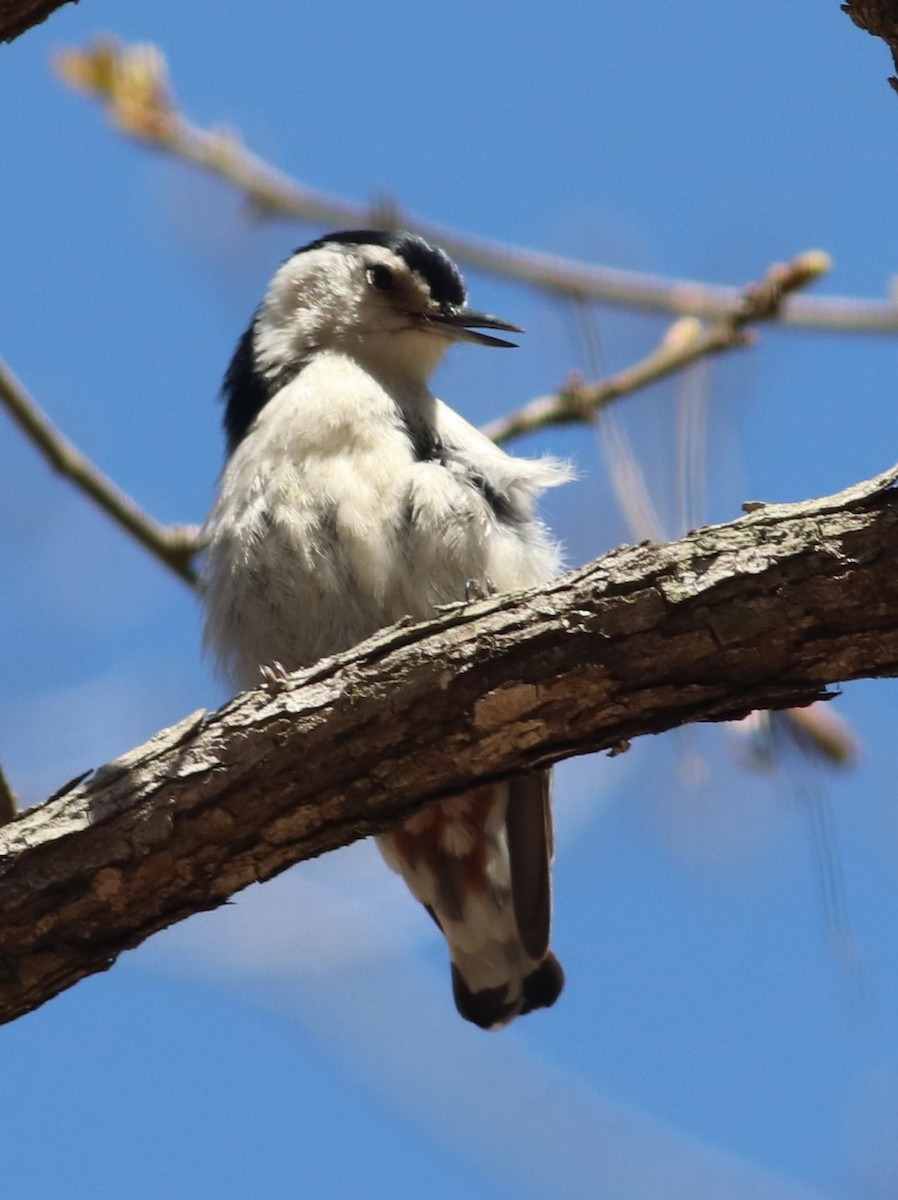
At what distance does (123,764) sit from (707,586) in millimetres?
1280

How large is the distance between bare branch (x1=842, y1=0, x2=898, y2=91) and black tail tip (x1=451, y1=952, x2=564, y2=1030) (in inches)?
104

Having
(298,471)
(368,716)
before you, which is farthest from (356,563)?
(368,716)

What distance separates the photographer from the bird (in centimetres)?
391

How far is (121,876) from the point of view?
2.98 meters

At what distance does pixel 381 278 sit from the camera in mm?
5012

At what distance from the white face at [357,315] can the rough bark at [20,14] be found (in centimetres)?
198

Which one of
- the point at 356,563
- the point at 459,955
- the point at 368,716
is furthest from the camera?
the point at 459,955

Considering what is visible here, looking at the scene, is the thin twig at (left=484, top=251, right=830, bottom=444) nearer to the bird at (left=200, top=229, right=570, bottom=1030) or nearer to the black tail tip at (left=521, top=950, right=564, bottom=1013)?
the bird at (left=200, top=229, right=570, bottom=1030)

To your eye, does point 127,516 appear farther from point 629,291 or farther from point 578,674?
point 578,674

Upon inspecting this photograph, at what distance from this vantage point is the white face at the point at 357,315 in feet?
15.7

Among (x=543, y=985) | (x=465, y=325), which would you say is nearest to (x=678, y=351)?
(x=465, y=325)

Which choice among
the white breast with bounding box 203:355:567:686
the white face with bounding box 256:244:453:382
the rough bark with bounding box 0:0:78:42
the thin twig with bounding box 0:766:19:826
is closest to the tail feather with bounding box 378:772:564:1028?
the white breast with bounding box 203:355:567:686

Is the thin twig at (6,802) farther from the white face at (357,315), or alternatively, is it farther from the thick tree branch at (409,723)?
the white face at (357,315)

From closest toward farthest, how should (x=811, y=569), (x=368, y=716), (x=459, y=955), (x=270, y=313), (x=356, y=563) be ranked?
(x=811, y=569) < (x=368, y=716) < (x=356, y=563) < (x=459, y=955) < (x=270, y=313)
